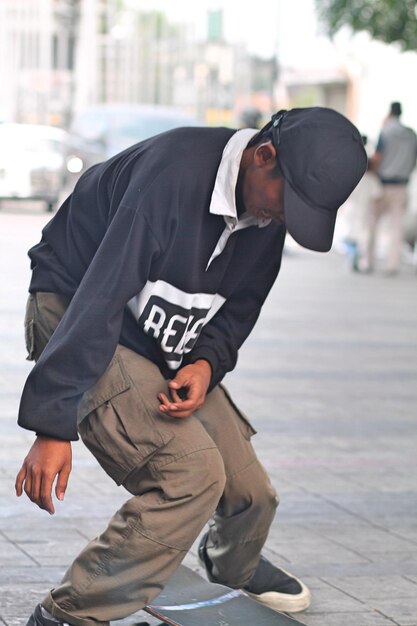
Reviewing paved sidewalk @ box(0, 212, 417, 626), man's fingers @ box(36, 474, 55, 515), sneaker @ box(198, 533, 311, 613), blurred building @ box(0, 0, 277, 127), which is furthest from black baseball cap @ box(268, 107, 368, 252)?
blurred building @ box(0, 0, 277, 127)

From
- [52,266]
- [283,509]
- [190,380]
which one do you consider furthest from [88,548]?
[283,509]

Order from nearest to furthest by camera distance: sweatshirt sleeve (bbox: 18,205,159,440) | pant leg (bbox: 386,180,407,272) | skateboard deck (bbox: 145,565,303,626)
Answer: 1. sweatshirt sleeve (bbox: 18,205,159,440)
2. skateboard deck (bbox: 145,565,303,626)
3. pant leg (bbox: 386,180,407,272)

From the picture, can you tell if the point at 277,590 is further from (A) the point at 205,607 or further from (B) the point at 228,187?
(B) the point at 228,187

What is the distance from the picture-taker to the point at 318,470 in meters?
5.75

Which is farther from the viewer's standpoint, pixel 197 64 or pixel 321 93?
pixel 197 64

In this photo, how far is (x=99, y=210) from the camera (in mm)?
3398

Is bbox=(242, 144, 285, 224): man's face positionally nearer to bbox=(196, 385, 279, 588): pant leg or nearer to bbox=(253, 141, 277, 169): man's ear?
bbox=(253, 141, 277, 169): man's ear

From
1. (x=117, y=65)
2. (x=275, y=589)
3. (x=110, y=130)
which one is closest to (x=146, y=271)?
(x=275, y=589)

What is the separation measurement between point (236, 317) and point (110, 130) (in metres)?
15.7

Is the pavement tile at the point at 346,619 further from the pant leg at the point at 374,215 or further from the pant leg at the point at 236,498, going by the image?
the pant leg at the point at 374,215

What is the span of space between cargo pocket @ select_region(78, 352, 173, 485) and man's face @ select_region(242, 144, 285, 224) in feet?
1.73

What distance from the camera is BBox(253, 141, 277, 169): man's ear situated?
3.22m

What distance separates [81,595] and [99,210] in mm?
970

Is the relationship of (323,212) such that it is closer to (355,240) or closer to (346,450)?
(346,450)
